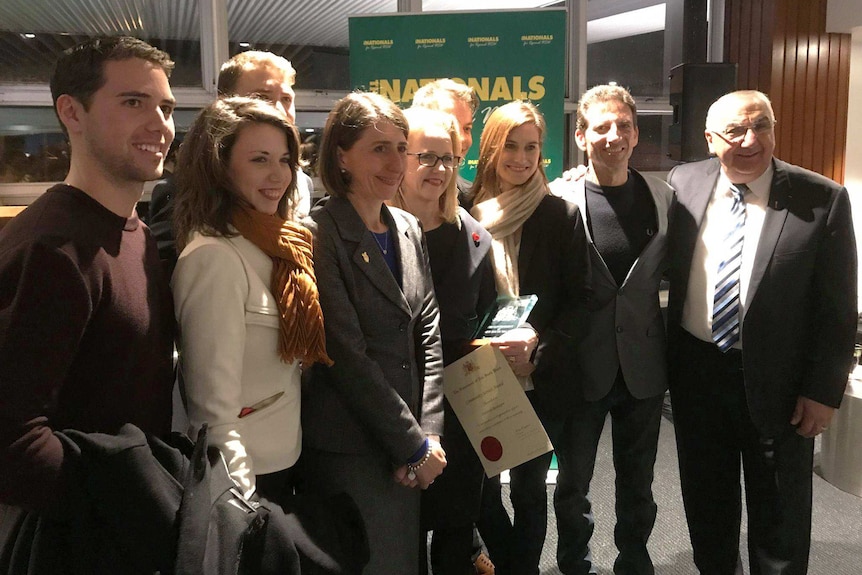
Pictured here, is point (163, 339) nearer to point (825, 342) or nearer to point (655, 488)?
point (825, 342)

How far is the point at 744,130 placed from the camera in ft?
7.44

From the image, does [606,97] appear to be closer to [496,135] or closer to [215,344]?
[496,135]

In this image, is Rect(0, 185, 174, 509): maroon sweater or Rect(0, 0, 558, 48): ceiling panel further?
Rect(0, 0, 558, 48): ceiling panel

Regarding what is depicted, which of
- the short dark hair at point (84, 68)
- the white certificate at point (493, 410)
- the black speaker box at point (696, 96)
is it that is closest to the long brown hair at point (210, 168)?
the short dark hair at point (84, 68)

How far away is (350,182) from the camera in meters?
1.84

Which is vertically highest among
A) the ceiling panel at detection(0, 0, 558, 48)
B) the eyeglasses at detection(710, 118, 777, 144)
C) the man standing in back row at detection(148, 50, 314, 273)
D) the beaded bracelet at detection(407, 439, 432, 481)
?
the ceiling panel at detection(0, 0, 558, 48)

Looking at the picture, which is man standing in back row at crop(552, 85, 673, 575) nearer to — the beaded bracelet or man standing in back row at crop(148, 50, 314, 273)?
the beaded bracelet

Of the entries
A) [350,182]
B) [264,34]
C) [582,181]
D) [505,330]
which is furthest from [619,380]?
[264,34]

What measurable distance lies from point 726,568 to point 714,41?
4503 millimetres

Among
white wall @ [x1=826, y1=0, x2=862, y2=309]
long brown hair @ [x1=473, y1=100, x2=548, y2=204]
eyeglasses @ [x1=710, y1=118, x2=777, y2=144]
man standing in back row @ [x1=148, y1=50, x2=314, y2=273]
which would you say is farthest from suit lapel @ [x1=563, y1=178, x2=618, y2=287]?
white wall @ [x1=826, y1=0, x2=862, y2=309]

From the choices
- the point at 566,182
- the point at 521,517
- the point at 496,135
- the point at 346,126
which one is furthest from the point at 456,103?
the point at 521,517

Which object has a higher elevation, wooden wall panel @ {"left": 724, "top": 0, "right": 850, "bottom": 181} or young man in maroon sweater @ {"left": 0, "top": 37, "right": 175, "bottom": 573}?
wooden wall panel @ {"left": 724, "top": 0, "right": 850, "bottom": 181}

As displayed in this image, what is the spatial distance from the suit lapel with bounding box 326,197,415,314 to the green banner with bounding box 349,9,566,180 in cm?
215

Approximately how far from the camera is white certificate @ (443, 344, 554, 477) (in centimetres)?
206
